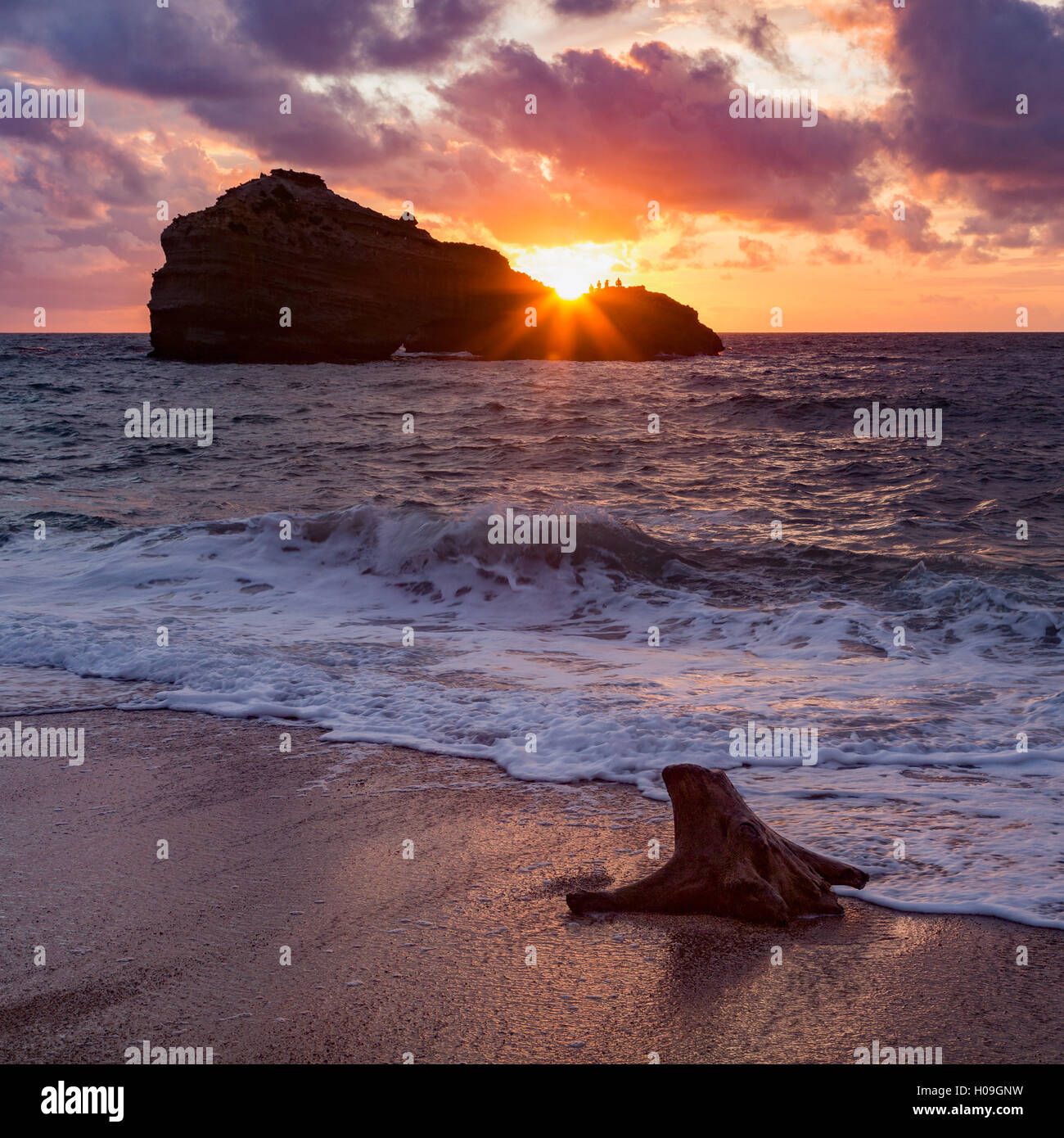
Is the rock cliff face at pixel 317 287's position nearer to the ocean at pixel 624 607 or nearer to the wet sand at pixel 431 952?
the ocean at pixel 624 607

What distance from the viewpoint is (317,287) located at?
7144 cm

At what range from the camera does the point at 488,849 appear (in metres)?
4.81

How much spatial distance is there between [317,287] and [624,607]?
66.3 m

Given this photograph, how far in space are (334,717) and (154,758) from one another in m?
1.35

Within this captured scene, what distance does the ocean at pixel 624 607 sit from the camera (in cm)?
595

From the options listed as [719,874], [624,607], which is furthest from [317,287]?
[719,874]

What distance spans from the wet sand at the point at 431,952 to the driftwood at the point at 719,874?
86mm

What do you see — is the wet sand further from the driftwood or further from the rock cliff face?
the rock cliff face

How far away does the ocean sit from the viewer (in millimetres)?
5953

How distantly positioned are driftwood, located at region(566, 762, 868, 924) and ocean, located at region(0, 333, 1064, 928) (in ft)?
1.64

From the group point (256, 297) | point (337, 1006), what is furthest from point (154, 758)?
point (256, 297)

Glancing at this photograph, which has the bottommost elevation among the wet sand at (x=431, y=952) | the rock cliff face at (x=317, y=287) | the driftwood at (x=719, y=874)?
the wet sand at (x=431, y=952)

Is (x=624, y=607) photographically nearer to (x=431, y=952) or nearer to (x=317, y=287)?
(x=431, y=952)

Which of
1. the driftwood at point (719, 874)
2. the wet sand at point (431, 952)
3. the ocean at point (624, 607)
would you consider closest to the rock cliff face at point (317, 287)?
the ocean at point (624, 607)
